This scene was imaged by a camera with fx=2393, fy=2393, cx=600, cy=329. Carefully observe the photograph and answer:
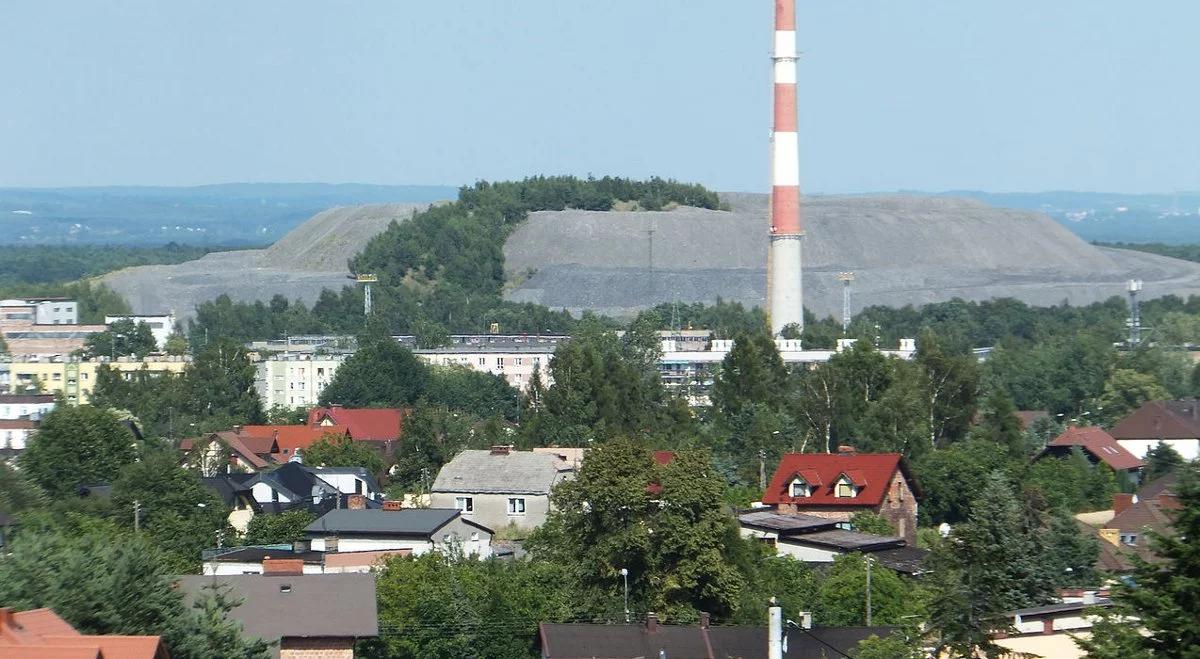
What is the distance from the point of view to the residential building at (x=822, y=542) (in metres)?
41.5

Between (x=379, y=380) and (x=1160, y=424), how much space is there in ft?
113

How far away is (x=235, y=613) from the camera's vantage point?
31328 mm

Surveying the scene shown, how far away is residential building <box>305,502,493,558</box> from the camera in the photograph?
140 feet

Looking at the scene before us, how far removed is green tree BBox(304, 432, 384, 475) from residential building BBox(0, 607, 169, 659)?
39.8m

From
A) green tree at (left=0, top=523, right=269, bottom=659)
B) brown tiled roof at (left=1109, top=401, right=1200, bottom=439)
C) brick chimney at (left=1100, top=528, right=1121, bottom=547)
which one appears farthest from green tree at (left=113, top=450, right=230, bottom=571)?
brown tiled roof at (left=1109, top=401, right=1200, bottom=439)

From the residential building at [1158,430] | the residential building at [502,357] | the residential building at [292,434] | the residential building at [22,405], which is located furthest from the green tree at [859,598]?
the residential building at [502,357]

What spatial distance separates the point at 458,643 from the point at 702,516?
459 cm

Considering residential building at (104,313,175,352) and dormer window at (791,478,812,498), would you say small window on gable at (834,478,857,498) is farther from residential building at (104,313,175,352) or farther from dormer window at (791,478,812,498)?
residential building at (104,313,175,352)

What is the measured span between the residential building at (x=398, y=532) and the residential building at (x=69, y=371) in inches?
2116

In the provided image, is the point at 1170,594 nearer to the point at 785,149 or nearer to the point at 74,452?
the point at 74,452

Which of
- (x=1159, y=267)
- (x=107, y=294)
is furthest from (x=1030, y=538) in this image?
(x=1159, y=267)

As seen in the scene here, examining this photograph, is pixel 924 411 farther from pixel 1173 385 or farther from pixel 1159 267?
pixel 1159 267

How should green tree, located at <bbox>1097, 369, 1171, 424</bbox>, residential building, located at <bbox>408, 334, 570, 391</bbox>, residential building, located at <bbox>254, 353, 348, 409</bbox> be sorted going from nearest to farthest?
green tree, located at <bbox>1097, 369, 1171, 424</bbox> < residential building, located at <bbox>254, 353, 348, 409</bbox> < residential building, located at <bbox>408, 334, 570, 391</bbox>

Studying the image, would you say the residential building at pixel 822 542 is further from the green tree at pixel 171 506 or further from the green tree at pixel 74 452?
the green tree at pixel 74 452
